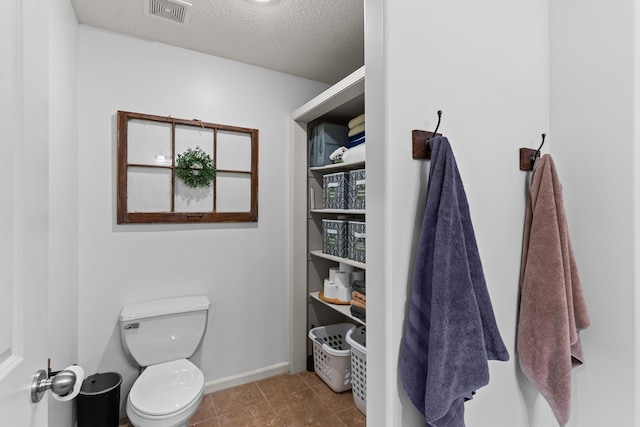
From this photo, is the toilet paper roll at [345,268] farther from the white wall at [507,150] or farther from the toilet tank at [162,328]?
the white wall at [507,150]

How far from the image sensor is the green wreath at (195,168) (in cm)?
205

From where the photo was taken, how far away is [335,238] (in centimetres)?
226

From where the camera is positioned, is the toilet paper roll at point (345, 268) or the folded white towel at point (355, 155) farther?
the toilet paper roll at point (345, 268)

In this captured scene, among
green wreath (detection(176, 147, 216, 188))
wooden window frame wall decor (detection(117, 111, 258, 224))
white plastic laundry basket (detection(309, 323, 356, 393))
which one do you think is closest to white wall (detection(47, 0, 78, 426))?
wooden window frame wall decor (detection(117, 111, 258, 224))

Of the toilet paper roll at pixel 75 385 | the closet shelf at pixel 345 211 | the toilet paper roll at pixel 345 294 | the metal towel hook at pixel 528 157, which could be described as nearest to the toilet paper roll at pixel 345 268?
the toilet paper roll at pixel 345 294

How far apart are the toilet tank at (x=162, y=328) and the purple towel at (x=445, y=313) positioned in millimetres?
1537

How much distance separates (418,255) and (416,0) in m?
0.70

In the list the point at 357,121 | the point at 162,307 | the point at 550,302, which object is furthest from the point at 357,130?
the point at 162,307

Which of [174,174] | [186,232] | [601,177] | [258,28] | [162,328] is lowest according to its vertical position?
[162,328]

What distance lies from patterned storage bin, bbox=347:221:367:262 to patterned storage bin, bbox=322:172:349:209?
0.18 metres

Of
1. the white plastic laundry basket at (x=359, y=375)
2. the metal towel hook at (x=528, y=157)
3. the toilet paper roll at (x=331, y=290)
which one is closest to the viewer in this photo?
the metal towel hook at (x=528, y=157)

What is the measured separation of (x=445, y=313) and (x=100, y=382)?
197 centimetres

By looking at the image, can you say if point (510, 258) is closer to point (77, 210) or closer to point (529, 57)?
point (529, 57)

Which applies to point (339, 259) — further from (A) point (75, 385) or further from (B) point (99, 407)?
(A) point (75, 385)
